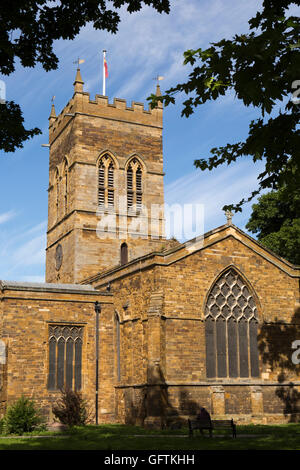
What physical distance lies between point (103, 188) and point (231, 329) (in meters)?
16.7

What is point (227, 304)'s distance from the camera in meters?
27.7

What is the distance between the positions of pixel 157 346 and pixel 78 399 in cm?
473

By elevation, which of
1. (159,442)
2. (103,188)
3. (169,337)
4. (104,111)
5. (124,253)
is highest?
(104,111)

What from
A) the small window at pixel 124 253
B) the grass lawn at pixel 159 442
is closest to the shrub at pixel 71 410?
the grass lawn at pixel 159 442

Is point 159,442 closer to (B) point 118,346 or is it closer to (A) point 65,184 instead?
(B) point 118,346

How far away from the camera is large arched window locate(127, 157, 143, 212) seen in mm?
41219

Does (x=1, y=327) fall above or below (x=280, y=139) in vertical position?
below

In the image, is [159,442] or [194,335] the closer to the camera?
[159,442]

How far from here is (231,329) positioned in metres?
27.6

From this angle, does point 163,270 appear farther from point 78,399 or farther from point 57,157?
point 57,157

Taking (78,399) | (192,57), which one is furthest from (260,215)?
(192,57)

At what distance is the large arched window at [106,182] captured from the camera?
132ft

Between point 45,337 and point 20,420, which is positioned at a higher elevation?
point 45,337

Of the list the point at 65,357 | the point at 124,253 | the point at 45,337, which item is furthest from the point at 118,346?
the point at 124,253
